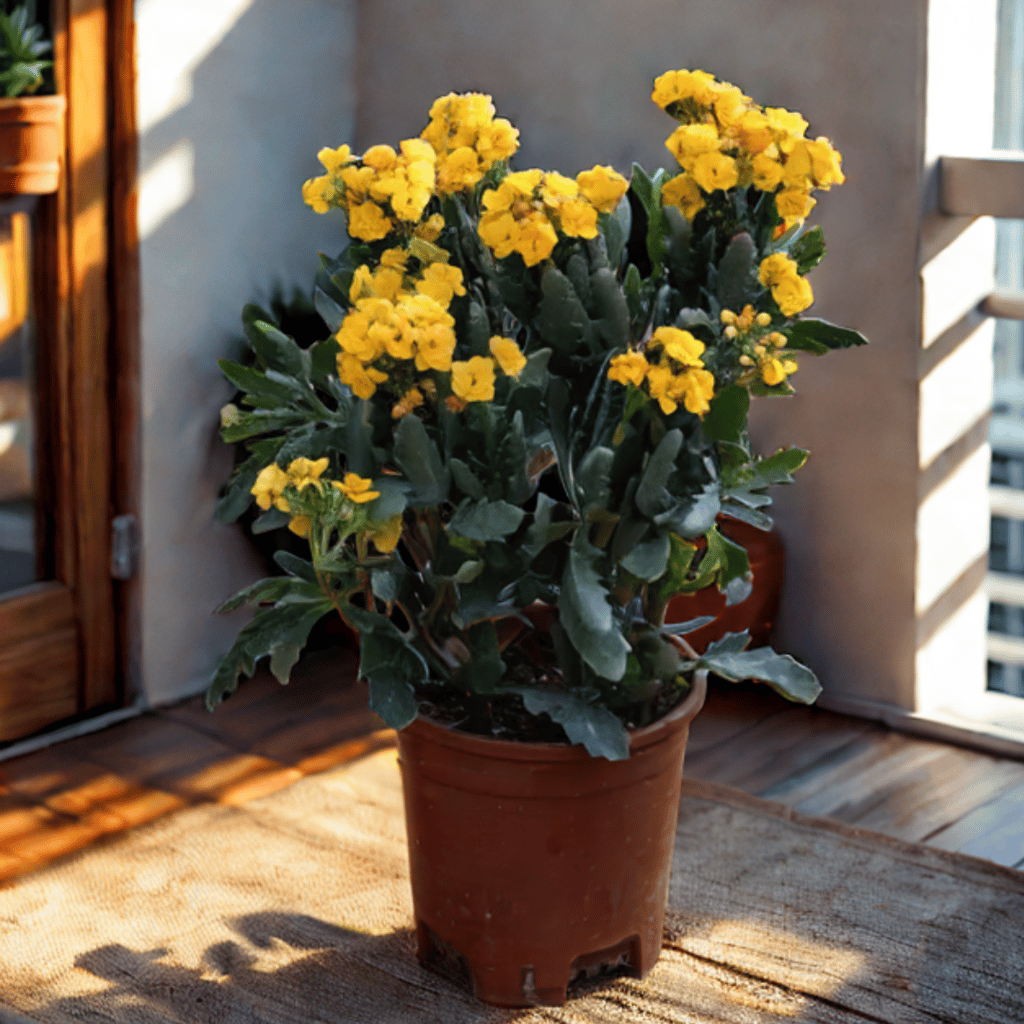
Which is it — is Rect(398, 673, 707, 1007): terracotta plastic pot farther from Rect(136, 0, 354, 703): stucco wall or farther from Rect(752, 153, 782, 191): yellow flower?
Rect(136, 0, 354, 703): stucco wall

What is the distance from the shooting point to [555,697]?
1832 millimetres

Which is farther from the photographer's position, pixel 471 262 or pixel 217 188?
pixel 217 188

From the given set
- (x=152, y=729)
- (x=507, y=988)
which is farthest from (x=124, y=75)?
(x=507, y=988)

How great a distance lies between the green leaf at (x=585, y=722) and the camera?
1.77 m


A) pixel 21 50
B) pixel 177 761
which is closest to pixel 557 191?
pixel 21 50

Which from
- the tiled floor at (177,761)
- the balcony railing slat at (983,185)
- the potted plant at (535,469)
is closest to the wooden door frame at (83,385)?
the tiled floor at (177,761)

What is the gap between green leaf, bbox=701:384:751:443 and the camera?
175 centimetres

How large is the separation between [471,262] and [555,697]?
0.58m

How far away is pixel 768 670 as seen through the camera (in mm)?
1895

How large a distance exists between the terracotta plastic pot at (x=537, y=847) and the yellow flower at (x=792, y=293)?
22.2 inches

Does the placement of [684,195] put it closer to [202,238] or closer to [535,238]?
[535,238]

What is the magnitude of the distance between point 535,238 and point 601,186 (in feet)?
0.35

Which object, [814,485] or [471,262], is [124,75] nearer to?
[471,262]

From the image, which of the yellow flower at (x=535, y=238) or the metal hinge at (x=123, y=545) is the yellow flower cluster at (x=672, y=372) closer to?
the yellow flower at (x=535, y=238)
